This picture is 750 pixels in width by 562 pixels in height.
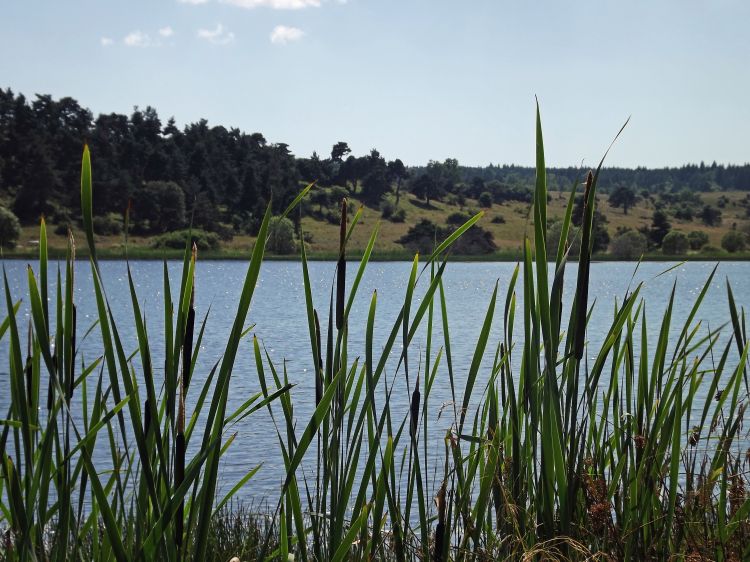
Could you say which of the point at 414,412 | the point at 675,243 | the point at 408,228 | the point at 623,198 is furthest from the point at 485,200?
the point at 414,412

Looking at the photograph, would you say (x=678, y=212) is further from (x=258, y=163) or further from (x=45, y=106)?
(x=45, y=106)

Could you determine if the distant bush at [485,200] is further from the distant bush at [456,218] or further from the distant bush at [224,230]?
the distant bush at [224,230]

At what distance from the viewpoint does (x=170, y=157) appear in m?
80.4

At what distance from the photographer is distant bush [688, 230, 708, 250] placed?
3585 inches

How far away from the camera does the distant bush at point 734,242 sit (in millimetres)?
94938

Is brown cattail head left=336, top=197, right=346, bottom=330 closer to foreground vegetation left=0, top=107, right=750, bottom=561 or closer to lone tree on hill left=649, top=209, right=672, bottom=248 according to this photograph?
foreground vegetation left=0, top=107, right=750, bottom=561

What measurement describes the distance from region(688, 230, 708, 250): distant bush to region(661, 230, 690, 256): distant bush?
2.96 m

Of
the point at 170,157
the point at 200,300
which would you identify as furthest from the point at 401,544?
the point at 170,157

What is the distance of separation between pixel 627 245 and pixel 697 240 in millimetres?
7854

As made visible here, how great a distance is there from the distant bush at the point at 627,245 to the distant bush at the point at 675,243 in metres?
2.45

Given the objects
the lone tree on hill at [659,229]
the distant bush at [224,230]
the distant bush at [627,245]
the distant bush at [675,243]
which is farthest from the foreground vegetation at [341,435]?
the lone tree on hill at [659,229]

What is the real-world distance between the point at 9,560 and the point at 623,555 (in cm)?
141

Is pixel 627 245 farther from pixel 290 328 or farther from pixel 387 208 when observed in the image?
pixel 290 328

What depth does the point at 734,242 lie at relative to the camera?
95.0 m
